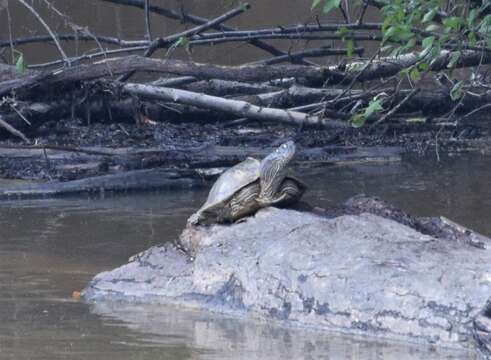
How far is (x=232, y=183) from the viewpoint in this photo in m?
5.89

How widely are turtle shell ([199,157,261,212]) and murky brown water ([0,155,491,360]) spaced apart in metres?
0.79

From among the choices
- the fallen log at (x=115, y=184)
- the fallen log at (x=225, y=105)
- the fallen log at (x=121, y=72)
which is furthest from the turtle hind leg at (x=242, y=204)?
the fallen log at (x=225, y=105)

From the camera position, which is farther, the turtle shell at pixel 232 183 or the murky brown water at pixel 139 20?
the murky brown water at pixel 139 20

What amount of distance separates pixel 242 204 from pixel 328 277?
1.19 metres

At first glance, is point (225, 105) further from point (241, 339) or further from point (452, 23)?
point (241, 339)

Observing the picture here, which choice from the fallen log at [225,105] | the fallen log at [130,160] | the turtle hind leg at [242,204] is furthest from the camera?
the fallen log at [225,105]

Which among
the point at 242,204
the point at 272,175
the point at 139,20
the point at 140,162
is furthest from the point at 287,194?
the point at 139,20

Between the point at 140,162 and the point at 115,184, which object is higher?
the point at 140,162

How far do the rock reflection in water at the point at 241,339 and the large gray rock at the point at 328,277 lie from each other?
3.2 inches

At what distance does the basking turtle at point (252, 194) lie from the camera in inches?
229

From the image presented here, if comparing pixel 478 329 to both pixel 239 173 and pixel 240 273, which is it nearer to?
pixel 240 273

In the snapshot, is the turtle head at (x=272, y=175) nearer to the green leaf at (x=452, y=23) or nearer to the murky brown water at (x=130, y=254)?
the murky brown water at (x=130, y=254)

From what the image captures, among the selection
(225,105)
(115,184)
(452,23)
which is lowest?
(115,184)

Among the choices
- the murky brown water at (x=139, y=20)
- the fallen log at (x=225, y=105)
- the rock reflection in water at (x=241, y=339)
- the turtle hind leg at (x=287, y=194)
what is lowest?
the rock reflection in water at (x=241, y=339)
